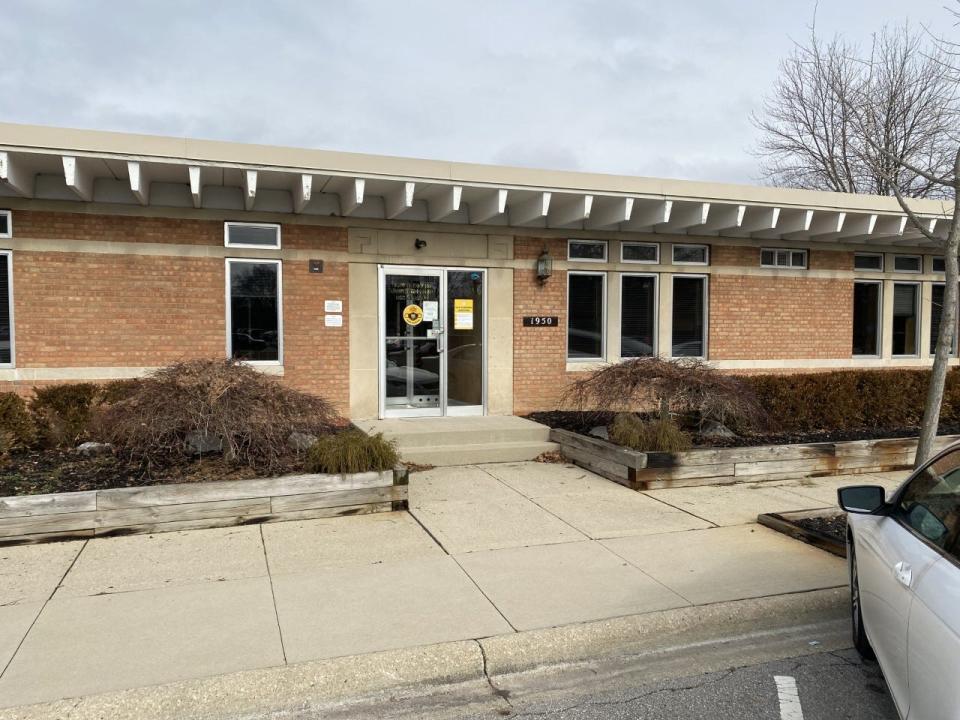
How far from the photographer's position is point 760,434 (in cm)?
965

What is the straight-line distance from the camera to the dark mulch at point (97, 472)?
636 centimetres

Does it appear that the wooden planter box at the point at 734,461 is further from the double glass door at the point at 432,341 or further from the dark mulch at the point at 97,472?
the dark mulch at the point at 97,472

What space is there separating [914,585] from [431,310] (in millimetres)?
8249

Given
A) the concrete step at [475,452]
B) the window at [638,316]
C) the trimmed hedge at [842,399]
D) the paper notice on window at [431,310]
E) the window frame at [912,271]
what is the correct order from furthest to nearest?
the window frame at [912,271]
the window at [638,316]
the paper notice on window at [431,310]
the trimmed hedge at [842,399]
the concrete step at [475,452]

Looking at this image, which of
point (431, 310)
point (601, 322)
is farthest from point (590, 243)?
point (431, 310)

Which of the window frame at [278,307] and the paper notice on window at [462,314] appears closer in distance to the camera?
the window frame at [278,307]

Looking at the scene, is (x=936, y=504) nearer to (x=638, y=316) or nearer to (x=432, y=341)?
(x=432, y=341)

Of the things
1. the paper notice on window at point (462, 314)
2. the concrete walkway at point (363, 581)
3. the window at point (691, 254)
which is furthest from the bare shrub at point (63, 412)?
the window at point (691, 254)

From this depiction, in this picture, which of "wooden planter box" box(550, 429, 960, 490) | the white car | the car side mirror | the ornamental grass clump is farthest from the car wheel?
the ornamental grass clump

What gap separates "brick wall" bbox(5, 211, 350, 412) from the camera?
29.5 feet

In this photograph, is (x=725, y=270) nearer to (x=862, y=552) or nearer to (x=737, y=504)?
(x=737, y=504)

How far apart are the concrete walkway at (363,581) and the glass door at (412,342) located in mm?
3274

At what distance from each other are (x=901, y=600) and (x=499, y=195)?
7.51 metres

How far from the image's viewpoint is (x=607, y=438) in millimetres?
8906
